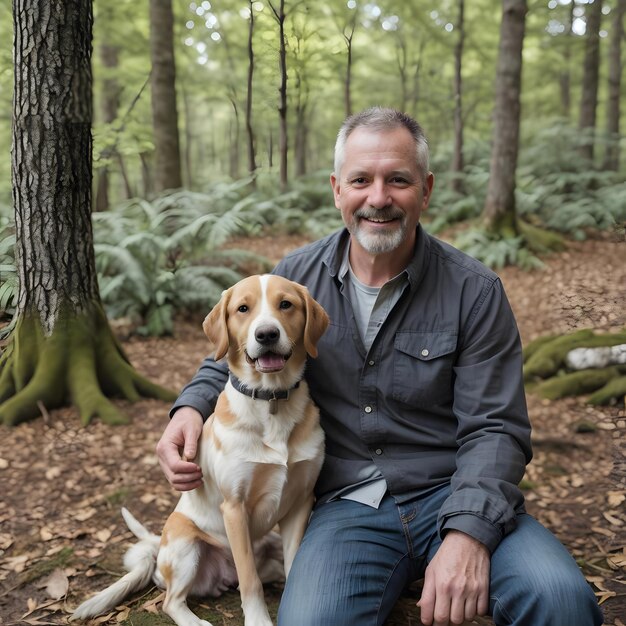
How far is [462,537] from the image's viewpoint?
2.25 m

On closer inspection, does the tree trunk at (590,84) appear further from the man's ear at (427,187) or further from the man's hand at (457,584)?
the man's hand at (457,584)

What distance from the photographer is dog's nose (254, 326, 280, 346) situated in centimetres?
246

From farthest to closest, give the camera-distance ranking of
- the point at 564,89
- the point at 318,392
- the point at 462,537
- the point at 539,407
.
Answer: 1. the point at 564,89
2. the point at 539,407
3. the point at 318,392
4. the point at 462,537

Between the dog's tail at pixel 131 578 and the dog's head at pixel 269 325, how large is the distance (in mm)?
1171

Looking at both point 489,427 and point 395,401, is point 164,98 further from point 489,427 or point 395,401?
point 489,427

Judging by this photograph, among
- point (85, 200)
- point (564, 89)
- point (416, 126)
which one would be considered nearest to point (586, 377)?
point (416, 126)

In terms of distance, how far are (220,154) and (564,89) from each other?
40.5 feet

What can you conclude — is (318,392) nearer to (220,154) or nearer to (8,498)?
(8,498)

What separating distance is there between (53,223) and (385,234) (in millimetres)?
Answer: 2456

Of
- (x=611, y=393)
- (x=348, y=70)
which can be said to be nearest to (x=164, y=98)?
(x=348, y=70)

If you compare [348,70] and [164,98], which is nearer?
[348,70]

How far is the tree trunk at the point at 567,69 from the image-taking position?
9.08 metres

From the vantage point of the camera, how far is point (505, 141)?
8.36 metres

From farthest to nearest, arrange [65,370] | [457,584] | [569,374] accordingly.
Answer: [569,374], [65,370], [457,584]
